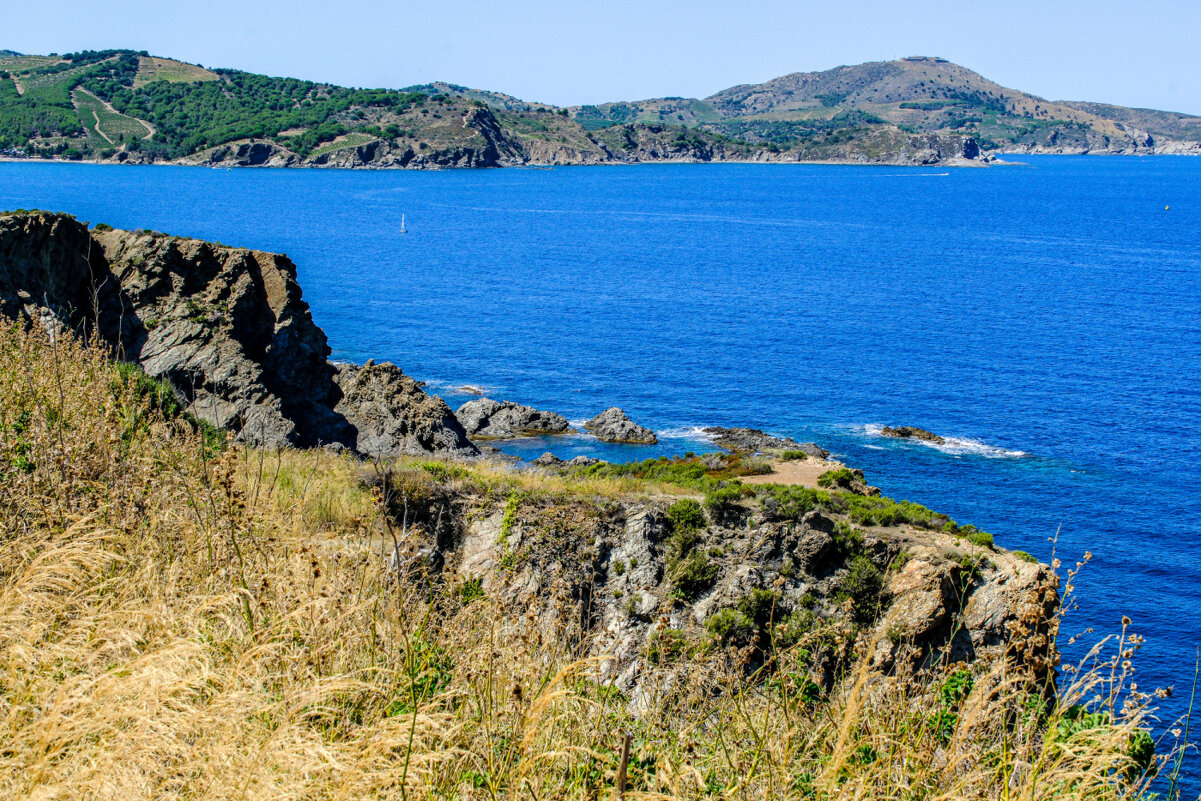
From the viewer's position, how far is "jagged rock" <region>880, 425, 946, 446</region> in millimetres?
43219

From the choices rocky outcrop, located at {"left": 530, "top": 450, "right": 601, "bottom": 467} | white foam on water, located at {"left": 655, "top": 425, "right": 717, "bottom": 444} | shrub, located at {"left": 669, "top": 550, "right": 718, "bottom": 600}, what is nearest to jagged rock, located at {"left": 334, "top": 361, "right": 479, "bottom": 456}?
rocky outcrop, located at {"left": 530, "top": 450, "right": 601, "bottom": 467}

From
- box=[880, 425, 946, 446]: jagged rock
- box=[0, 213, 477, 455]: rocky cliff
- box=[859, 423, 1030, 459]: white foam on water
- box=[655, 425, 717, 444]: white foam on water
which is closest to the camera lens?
box=[0, 213, 477, 455]: rocky cliff

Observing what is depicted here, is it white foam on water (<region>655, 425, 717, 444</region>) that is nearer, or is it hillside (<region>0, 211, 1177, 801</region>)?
hillside (<region>0, 211, 1177, 801</region>)

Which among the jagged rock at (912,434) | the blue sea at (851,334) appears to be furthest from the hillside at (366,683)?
the jagged rock at (912,434)

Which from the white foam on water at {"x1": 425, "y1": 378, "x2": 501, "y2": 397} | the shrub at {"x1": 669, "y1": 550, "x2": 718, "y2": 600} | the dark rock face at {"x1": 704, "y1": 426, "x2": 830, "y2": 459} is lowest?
the dark rock face at {"x1": 704, "y1": 426, "x2": 830, "y2": 459}

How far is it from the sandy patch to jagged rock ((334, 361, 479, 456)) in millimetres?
12438

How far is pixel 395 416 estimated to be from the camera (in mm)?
36906

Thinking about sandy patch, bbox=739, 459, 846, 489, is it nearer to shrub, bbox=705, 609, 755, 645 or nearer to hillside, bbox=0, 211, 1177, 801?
shrub, bbox=705, 609, 755, 645

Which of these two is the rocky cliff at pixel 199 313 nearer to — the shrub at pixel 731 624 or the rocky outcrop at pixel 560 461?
the rocky outcrop at pixel 560 461

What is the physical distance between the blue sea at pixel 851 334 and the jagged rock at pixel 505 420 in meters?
1.98

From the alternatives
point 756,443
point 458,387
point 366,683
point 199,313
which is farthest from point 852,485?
point 366,683

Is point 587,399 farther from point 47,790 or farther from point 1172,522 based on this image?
point 47,790

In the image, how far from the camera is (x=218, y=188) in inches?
5650

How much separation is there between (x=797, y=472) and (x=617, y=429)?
9.96m
